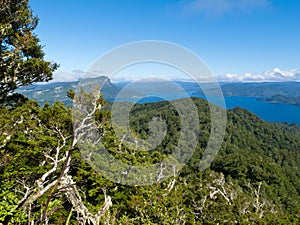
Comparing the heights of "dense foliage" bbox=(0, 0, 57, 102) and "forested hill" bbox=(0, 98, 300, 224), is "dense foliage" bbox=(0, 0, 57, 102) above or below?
above

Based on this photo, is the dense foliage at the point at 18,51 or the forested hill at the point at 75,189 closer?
the forested hill at the point at 75,189

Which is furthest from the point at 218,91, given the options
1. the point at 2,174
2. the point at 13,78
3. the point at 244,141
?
the point at 244,141

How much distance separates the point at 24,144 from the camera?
8055 millimetres

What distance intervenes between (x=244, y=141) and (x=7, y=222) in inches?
3578

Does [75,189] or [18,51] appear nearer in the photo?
[75,189]

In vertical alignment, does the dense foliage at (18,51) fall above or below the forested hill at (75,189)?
above

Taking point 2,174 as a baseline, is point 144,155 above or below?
below

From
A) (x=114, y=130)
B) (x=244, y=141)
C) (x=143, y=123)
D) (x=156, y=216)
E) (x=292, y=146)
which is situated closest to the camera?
(x=156, y=216)

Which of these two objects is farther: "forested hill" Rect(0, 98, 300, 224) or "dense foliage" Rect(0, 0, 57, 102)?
"dense foliage" Rect(0, 0, 57, 102)

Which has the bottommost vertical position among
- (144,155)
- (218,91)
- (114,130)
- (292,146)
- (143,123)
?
(292,146)

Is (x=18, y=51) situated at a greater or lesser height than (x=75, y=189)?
greater

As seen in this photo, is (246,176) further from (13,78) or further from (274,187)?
(13,78)

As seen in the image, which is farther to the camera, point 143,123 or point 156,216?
point 143,123

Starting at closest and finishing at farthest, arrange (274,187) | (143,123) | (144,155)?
(144,155) → (274,187) → (143,123)
